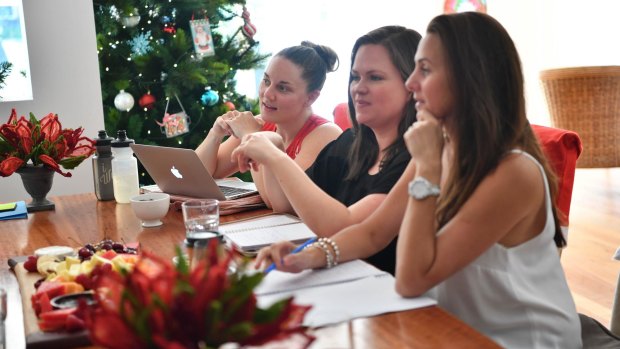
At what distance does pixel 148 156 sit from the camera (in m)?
2.37

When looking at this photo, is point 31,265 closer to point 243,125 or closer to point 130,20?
point 243,125

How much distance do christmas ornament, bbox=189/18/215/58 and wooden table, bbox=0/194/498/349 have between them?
168 centimetres

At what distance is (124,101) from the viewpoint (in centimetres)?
395

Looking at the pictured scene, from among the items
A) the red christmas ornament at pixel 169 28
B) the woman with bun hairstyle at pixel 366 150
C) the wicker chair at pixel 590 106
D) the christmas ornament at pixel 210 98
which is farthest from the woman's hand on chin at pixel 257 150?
the wicker chair at pixel 590 106

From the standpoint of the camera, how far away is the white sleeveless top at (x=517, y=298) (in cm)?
139

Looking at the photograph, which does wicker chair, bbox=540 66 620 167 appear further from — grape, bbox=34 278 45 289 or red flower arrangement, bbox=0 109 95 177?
grape, bbox=34 278 45 289

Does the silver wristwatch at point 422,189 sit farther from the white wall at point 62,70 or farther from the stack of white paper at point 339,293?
the white wall at point 62,70

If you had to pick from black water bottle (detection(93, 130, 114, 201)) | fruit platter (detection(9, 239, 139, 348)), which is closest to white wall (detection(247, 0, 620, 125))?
black water bottle (detection(93, 130, 114, 201))

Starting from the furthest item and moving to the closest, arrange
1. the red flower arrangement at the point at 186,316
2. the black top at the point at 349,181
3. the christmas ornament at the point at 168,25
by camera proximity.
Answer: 1. the christmas ornament at the point at 168,25
2. the black top at the point at 349,181
3. the red flower arrangement at the point at 186,316

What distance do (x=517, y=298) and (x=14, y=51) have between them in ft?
10.3

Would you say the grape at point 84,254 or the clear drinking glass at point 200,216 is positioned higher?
the clear drinking glass at point 200,216

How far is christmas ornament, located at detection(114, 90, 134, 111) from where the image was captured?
3953 millimetres

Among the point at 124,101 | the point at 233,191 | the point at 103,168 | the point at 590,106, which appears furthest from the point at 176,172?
the point at 590,106

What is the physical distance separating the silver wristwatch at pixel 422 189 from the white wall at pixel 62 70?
295 cm
